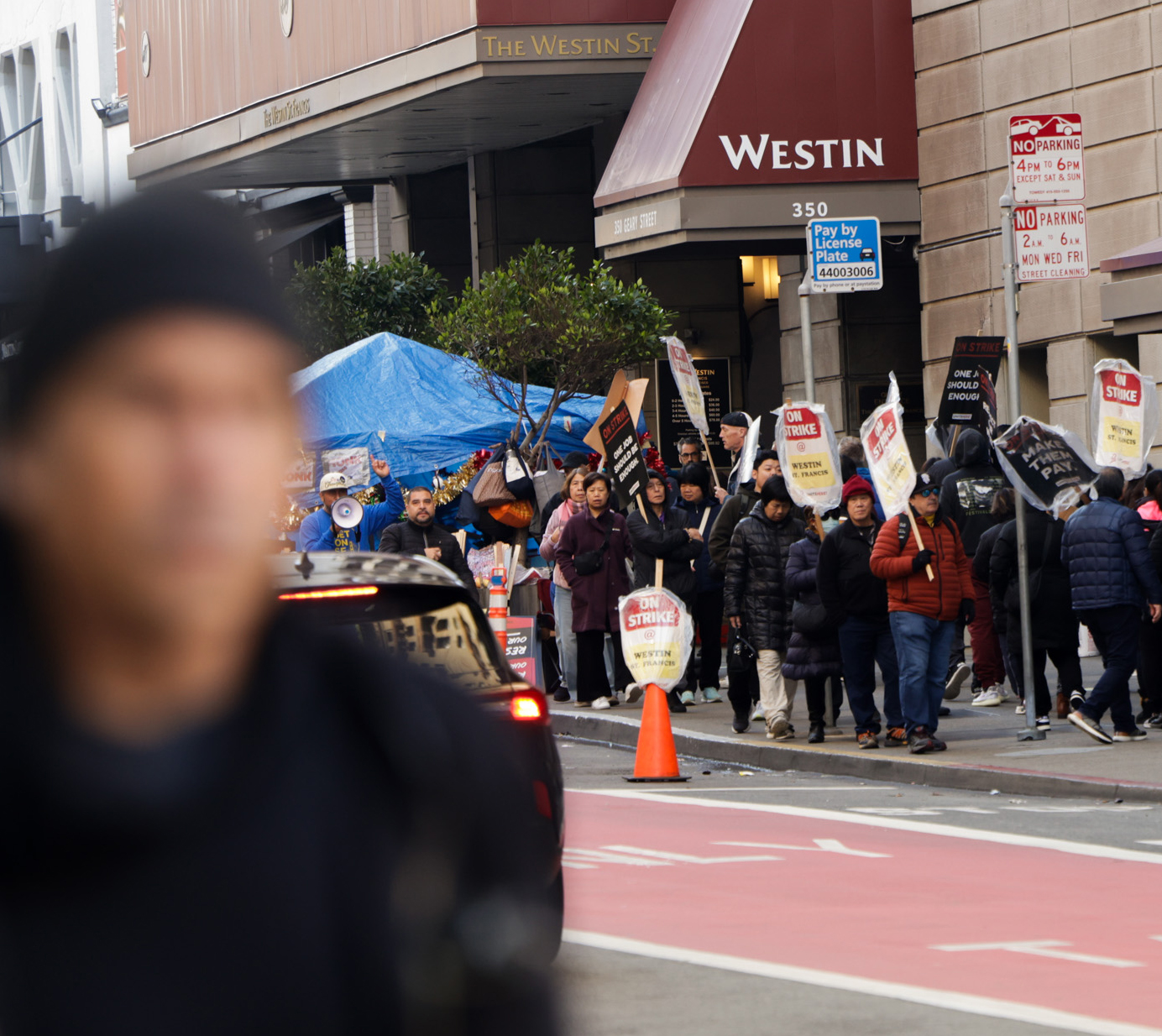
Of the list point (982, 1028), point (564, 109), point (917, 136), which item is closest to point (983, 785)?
point (982, 1028)

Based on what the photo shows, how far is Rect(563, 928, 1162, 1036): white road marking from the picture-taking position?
232 inches

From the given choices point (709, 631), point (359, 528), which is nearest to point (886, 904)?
point (709, 631)

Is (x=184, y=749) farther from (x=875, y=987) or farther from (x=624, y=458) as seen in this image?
(x=624, y=458)

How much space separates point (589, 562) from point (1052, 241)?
16.3ft

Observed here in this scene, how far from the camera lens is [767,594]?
14141 mm

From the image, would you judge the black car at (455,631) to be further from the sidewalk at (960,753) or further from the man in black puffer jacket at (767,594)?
the man in black puffer jacket at (767,594)

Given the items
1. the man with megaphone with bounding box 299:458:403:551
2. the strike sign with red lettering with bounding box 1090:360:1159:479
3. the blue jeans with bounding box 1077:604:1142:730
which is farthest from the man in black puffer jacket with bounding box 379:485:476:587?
the blue jeans with bounding box 1077:604:1142:730

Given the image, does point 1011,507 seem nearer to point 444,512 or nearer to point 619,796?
point 619,796

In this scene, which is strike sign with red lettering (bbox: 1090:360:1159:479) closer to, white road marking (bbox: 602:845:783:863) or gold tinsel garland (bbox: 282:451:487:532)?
white road marking (bbox: 602:845:783:863)

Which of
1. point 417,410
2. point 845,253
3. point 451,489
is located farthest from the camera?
point 417,410

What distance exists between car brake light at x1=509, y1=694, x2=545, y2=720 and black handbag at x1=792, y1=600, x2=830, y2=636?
762 centimetres

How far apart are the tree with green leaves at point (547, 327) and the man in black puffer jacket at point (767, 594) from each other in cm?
918

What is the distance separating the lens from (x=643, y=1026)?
19.6 ft

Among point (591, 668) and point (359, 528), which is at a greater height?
point (359, 528)
